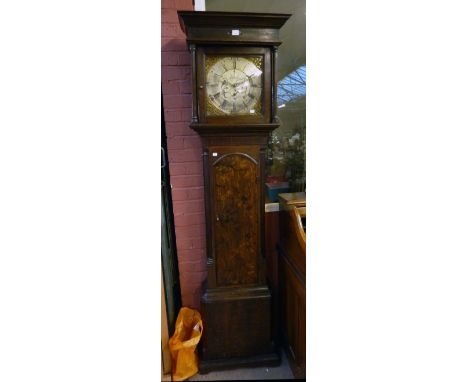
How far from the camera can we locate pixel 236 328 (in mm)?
1506

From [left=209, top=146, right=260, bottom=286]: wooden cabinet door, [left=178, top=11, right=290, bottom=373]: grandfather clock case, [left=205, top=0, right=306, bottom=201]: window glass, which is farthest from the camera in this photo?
[left=205, top=0, right=306, bottom=201]: window glass

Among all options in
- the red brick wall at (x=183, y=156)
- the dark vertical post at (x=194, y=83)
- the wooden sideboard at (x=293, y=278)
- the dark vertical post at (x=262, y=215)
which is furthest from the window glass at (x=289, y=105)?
the dark vertical post at (x=194, y=83)

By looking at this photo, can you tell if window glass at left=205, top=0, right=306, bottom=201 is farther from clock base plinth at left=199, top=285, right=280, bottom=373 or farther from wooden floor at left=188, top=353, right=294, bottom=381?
wooden floor at left=188, top=353, right=294, bottom=381

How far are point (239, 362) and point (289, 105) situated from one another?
145cm

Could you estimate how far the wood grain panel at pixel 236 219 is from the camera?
4.55ft

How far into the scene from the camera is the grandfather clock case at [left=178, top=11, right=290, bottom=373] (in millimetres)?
1279

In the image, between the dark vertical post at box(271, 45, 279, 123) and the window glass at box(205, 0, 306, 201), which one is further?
the window glass at box(205, 0, 306, 201)

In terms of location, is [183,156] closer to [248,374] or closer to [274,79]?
[274,79]

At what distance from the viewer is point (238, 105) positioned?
1.35 m

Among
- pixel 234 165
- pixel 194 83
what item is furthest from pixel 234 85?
pixel 234 165

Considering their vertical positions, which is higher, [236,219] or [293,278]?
[236,219]

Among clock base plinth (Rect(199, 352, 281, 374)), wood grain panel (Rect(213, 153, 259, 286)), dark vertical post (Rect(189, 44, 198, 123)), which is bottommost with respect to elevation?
clock base plinth (Rect(199, 352, 281, 374))

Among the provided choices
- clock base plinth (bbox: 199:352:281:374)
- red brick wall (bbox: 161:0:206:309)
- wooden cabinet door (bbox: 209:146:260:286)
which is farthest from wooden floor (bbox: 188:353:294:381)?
wooden cabinet door (bbox: 209:146:260:286)
